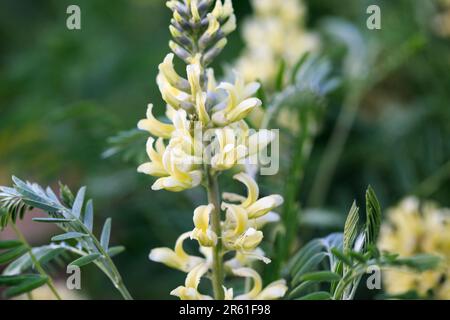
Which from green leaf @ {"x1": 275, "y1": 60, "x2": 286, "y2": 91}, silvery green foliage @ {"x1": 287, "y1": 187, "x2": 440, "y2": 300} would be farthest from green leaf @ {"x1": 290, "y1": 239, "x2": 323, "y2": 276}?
green leaf @ {"x1": 275, "y1": 60, "x2": 286, "y2": 91}

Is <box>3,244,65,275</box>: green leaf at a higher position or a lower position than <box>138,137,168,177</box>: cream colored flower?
lower

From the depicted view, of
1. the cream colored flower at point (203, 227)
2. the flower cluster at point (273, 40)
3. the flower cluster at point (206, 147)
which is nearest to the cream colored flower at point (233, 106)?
the flower cluster at point (206, 147)

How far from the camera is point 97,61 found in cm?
193

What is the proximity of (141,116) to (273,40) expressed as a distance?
43 cm

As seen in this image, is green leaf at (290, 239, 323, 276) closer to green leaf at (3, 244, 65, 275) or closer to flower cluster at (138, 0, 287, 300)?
flower cluster at (138, 0, 287, 300)

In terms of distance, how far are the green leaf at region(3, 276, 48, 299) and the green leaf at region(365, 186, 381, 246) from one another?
357mm

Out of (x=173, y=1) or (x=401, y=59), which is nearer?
(x=173, y=1)

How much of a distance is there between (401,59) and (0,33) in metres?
1.76

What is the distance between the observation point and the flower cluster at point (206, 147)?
0.70m

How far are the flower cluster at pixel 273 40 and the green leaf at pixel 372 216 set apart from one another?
0.79 metres

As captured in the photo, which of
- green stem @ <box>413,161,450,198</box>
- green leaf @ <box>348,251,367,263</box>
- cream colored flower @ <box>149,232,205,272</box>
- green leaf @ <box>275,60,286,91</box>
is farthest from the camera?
green stem @ <box>413,161,450,198</box>

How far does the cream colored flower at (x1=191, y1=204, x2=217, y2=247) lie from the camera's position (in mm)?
692

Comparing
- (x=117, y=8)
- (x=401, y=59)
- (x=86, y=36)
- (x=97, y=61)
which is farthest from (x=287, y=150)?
(x=117, y=8)

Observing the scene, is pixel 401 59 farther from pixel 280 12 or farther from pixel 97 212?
pixel 97 212
